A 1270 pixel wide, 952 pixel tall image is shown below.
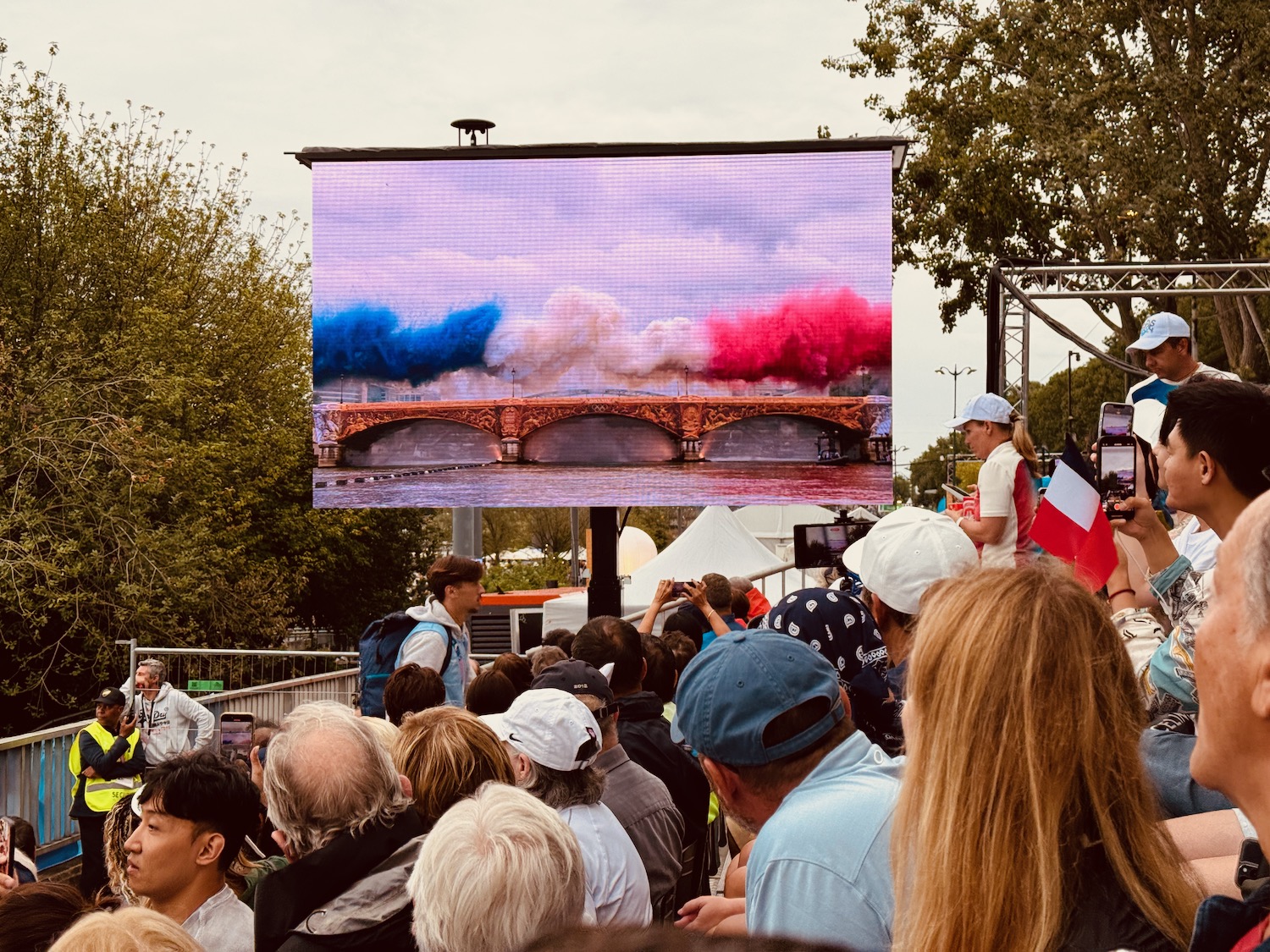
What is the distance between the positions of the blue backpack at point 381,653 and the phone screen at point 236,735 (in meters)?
0.55

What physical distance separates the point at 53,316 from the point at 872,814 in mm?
25952

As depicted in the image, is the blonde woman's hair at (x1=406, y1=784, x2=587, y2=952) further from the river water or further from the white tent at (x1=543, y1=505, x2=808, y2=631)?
the white tent at (x1=543, y1=505, x2=808, y2=631)

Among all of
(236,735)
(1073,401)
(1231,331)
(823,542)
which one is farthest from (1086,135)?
(1073,401)

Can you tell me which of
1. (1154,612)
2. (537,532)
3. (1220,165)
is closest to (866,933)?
(1154,612)

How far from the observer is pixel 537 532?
66.1 meters

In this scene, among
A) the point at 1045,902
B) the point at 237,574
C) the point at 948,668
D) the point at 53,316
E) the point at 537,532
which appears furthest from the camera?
the point at 537,532

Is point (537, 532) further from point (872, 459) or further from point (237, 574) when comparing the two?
point (872, 459)

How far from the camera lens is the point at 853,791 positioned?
2133mm

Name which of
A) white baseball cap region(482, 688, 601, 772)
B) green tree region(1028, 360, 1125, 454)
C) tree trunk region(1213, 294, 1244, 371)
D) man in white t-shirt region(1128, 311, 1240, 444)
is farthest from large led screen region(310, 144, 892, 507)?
green tree region(1028, 360, 1125, 454)

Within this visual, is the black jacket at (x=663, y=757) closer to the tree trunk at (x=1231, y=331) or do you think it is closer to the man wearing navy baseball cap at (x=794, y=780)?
the man wearing navy baseball cap at (x=794, y=780)

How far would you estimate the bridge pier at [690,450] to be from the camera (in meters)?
12.3

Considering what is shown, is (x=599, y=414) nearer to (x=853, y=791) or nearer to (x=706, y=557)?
(x=706, y=557)

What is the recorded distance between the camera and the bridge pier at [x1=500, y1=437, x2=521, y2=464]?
1241 cm

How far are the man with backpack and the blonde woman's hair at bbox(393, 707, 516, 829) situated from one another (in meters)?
2.53
